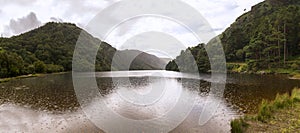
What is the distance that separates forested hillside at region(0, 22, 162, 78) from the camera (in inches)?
2549

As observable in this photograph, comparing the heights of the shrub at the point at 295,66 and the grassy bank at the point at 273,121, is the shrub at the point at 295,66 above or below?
above

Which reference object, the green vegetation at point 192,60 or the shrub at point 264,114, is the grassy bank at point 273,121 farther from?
the green vegetation at point 192,60

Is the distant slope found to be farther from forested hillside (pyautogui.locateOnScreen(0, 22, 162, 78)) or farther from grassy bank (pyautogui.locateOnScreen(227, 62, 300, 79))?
grassy bank (pyautogui.locateOnScreen(227, 62, 300, 79))

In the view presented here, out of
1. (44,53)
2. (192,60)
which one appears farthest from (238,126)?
(44,53)

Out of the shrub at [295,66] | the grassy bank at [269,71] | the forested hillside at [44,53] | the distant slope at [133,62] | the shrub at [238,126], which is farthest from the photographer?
the distant slope at [133,62]

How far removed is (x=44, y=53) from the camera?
11344cm

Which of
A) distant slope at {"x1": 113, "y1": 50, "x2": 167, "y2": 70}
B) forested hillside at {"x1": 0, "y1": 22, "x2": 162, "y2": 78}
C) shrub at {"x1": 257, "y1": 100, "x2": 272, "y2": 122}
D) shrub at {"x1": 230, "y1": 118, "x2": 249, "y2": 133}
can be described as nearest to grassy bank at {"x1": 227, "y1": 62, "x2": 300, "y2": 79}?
shrub at {"x1": 257, "y1": 100, "x2": 272, "y2": 122}

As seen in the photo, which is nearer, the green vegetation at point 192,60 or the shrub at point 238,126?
the shrub at point 238,126

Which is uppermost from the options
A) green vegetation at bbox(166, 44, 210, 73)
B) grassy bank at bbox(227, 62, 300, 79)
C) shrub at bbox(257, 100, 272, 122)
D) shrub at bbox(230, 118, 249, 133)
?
green vegetation at bbox(166, 44, 210, 73)

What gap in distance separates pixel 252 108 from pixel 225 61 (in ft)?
240

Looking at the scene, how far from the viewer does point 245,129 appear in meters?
11.6

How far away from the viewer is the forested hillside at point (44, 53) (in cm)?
6475

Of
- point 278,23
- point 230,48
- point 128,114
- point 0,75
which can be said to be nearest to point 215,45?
point 230,48

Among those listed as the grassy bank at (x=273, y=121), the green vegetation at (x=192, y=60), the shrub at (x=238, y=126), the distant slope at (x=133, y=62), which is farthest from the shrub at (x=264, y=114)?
the distant slope at (x=133, y=62)
